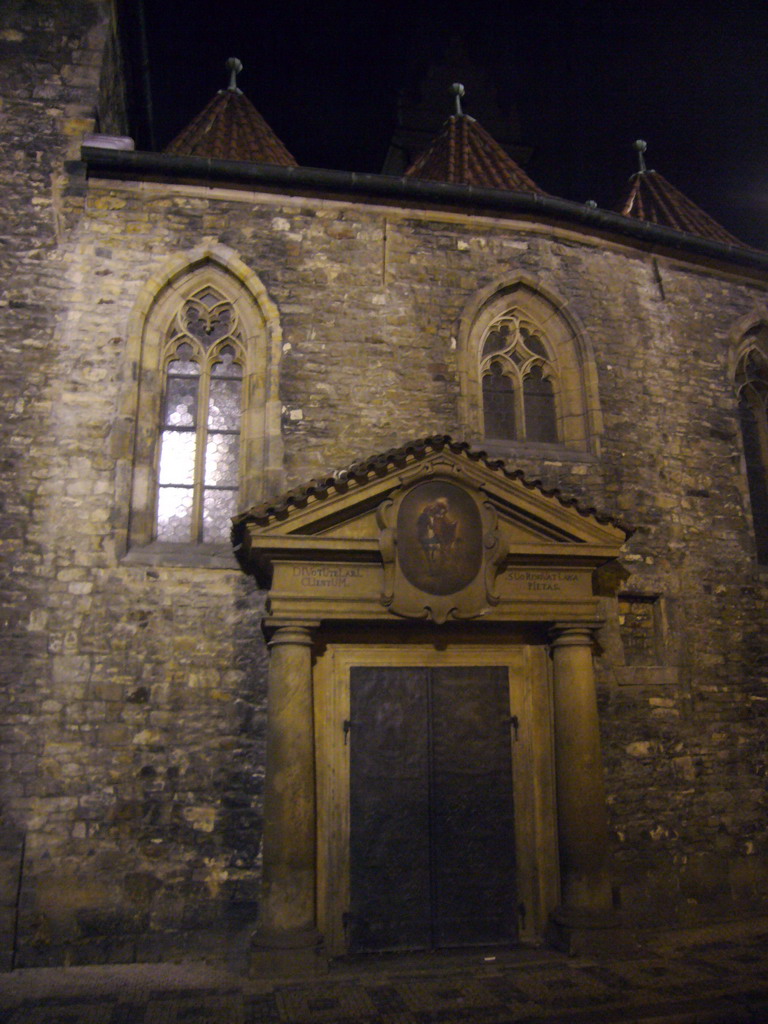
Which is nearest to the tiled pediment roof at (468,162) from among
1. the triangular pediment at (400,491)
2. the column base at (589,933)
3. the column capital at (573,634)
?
the triangular pediment at (400,491)

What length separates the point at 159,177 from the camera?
8641 mm

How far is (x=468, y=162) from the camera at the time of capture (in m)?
10.9

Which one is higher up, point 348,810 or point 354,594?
point 354,594

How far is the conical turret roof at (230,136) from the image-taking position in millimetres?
10094

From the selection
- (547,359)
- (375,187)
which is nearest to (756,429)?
(547,359)

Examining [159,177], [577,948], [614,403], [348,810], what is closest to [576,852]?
[577,948]

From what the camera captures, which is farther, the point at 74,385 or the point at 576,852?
the point at 74,385

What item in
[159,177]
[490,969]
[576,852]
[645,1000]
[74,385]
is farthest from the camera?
[159,177]

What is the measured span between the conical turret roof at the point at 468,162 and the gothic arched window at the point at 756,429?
11.6 feet

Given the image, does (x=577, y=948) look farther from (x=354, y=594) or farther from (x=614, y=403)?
(x=614, y=403)

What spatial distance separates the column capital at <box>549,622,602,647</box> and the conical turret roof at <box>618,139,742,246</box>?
264 inches

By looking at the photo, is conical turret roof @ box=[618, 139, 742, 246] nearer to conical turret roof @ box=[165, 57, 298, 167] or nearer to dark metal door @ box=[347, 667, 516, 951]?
conical turret roof @ box=[165, 57, 298, 167]

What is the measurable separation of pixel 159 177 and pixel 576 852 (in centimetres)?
791

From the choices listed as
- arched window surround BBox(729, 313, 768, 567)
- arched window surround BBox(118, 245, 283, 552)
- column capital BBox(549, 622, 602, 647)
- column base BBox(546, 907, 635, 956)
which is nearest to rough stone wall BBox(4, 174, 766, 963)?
arched window surround BBox(118, 245, 283, 552)
